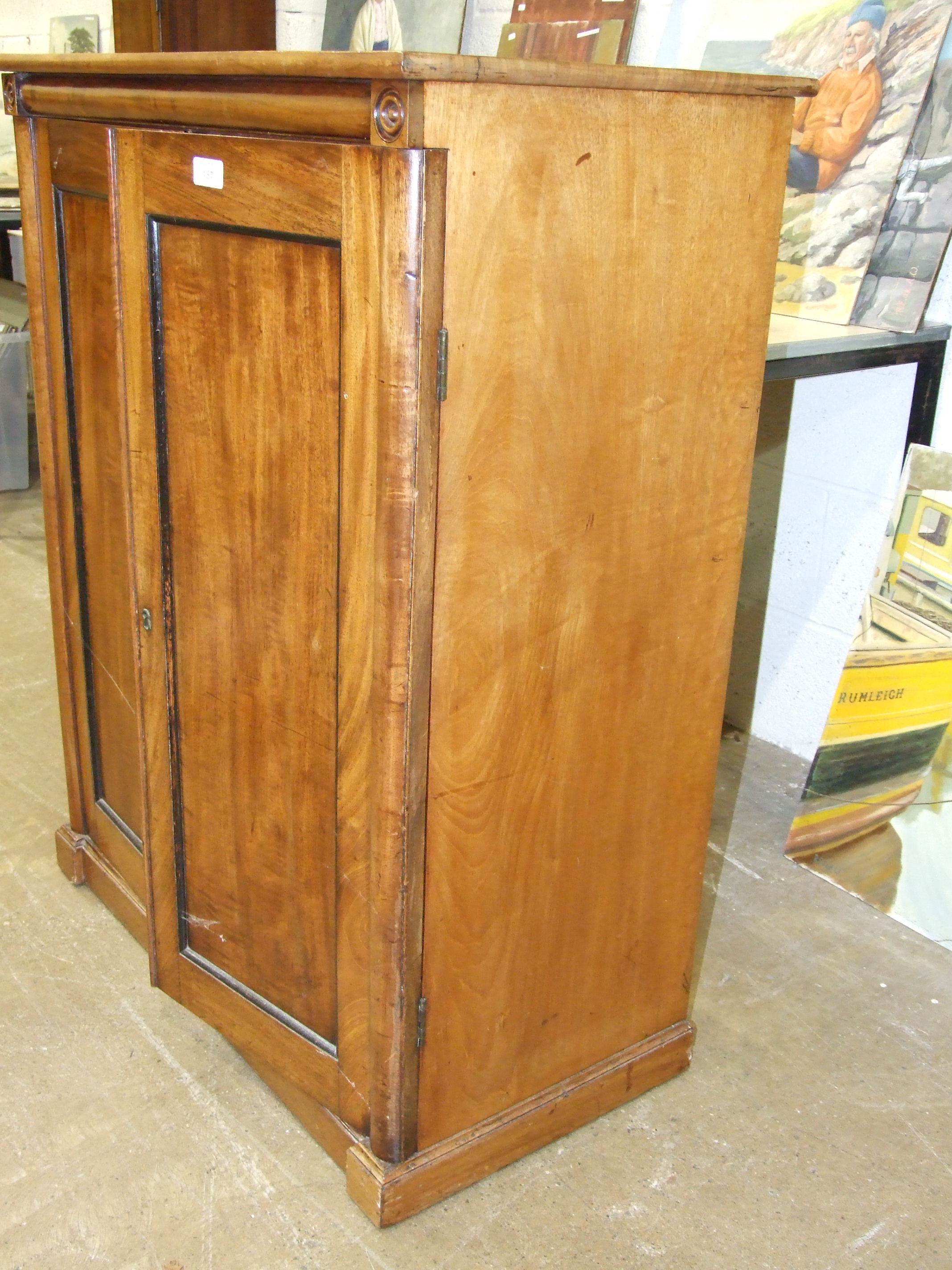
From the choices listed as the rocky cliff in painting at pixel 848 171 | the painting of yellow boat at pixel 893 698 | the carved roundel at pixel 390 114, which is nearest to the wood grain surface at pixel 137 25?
the rocky cliff in painting at pixel 848 171

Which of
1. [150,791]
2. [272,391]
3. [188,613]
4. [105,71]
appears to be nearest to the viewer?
[272,391]

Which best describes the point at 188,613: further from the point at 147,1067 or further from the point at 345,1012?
the point at 147,1067

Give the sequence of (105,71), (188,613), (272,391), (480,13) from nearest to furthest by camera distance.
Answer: (272,391)
(105,71)
(188,613)
(480,13)

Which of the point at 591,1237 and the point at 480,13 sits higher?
the point at 480,13

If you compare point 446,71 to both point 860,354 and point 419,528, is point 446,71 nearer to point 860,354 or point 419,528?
point 419,528

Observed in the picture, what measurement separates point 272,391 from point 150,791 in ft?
2.15

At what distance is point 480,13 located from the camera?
2.52 meters

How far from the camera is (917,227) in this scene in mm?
2094

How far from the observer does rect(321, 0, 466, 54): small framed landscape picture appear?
2568 millimetres

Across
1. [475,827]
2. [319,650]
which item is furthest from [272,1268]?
[319,650]

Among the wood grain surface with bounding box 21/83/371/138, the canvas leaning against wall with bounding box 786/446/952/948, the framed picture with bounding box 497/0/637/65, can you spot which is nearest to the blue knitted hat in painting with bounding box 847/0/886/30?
the framed picture with bounding box 497/0/637/65

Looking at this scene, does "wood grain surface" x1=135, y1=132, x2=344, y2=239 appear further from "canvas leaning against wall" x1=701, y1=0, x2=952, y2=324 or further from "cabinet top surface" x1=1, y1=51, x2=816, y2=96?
"canvas leaning against wall" x1=701, y1=0, x2=952, y2=324

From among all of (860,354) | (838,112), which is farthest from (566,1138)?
(838,112)

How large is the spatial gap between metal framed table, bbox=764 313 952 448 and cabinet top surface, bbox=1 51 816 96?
0.63 metres
